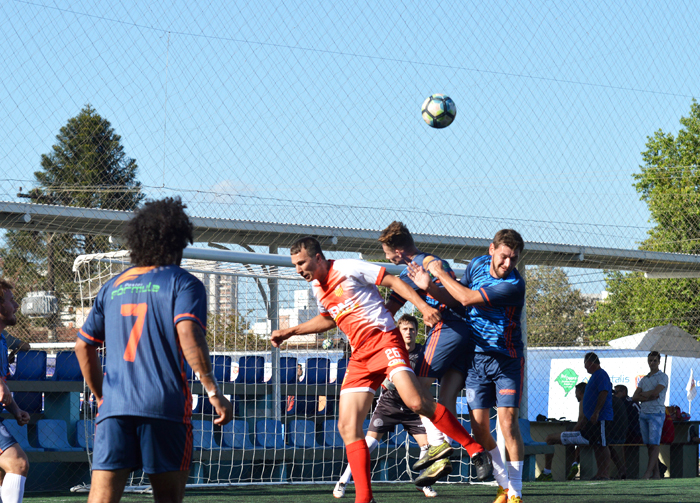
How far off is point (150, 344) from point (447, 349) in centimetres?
312

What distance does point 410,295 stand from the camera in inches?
211

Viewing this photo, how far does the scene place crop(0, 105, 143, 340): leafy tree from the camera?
12.9m

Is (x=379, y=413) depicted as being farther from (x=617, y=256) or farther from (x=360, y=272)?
(x=617, y=256)

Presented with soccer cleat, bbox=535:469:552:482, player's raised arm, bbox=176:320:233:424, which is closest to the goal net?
soccer cleat, bbox=535:469:552:482

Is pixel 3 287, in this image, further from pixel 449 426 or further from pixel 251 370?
pixel 251 370

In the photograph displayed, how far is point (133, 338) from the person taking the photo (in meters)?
3.28

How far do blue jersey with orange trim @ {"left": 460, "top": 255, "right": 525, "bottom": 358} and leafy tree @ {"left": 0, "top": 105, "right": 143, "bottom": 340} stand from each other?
682 centimetres

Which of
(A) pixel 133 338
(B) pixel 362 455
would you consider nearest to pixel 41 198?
(B) pixel 362 455

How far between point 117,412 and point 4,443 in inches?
86.7

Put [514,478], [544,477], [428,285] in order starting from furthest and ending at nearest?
[544,477] < [514,478] < [428,285]

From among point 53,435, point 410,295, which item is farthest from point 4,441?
point 53,435

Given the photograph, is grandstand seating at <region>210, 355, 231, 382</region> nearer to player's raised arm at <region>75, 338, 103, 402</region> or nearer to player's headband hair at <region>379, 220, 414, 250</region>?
player's headband hair at <region>379, 220, 414, 250</region>

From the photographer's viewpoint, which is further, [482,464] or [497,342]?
[497,342]

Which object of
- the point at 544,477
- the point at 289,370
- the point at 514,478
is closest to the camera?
the point at 514,478
